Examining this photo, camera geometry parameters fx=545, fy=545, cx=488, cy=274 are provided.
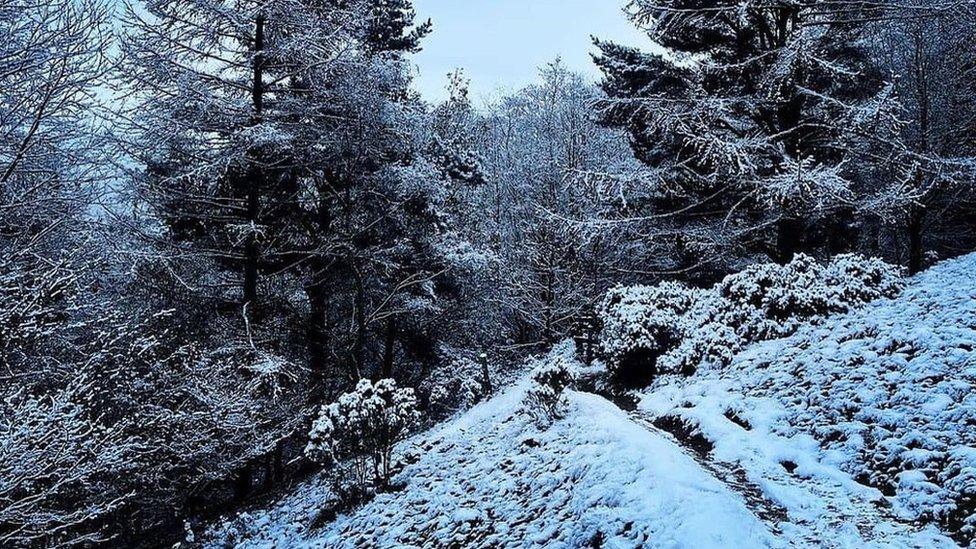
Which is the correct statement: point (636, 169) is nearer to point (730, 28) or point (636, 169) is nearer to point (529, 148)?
point (730, 28)

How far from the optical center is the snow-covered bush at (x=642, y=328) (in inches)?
442

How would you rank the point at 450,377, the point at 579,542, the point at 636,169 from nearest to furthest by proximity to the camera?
1. the point at 579,542
2. the point at 636,169
3. the point at 450,377

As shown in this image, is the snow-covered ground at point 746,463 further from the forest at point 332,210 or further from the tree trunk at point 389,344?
the tree trunk at point 389,344

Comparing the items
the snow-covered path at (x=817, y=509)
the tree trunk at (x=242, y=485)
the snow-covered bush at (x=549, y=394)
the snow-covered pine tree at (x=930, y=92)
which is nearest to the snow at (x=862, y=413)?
the snow-covered path at (x=817, y=509)

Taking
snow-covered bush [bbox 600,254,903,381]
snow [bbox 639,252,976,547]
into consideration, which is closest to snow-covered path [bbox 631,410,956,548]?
snow [bbox 639,252,976,547]

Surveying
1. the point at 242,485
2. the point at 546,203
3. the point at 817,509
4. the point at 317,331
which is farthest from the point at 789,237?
the point at 242,485

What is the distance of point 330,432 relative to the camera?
8.38 metres

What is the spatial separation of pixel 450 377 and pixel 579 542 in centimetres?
1282

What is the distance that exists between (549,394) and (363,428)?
2992mm

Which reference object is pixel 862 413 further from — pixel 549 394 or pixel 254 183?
pixel 254 183

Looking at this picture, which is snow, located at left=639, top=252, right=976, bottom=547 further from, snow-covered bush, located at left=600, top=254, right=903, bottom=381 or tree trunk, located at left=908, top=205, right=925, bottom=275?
tree trunk, located at left=908, top=205, right=925, bottom=275

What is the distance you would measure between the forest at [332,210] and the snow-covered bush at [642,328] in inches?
2.6

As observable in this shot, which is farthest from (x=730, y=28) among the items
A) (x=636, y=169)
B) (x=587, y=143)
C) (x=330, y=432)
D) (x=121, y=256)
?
(x=587, y=143)

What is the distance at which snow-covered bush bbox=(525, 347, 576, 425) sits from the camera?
8.87 meters
